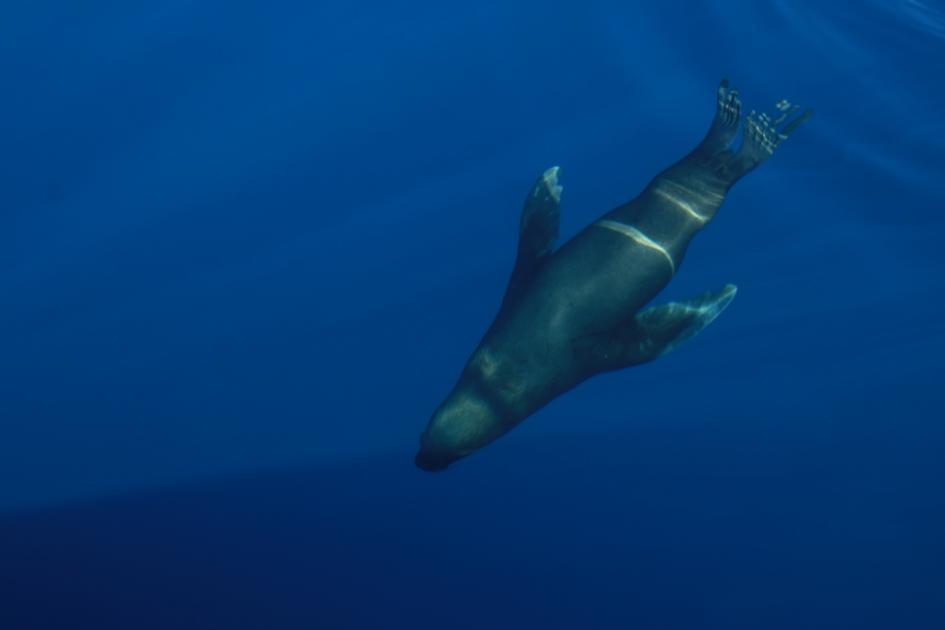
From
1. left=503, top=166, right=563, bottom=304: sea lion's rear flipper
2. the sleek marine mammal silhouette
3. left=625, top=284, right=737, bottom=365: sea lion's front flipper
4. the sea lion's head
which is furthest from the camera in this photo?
left=503, top=166, right=563, bottom=304: sea lion's rear flipper

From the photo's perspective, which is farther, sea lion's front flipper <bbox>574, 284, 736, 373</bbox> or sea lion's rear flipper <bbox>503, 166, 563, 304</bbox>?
sea lion's rear flipper <bbox>503, 166, 563, 304</bbox>

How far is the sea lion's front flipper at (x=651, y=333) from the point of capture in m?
5.55

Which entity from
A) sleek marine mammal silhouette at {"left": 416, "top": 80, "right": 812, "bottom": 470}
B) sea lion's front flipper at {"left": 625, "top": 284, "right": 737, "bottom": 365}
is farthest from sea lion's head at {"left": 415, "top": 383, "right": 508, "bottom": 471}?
sea lion's front flipper at {"left": 625, "top": 284, "right": 737, "bottom": 365}

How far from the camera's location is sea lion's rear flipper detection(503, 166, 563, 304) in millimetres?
5699

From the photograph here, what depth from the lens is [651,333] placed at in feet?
18.3

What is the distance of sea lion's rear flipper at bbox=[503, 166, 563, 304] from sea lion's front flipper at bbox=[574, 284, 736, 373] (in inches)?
26.5

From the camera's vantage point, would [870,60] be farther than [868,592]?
No

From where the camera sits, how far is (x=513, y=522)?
11758 millimetres

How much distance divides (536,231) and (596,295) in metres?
0.65

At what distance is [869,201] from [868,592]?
7.80 m

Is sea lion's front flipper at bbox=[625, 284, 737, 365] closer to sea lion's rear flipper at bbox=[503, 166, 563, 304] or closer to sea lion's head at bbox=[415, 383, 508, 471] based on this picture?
sea lion's rear flipper at bbox=[503, 166, 563, 304]

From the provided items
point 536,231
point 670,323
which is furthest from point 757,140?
point 536,231

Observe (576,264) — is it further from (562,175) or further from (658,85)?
(658,85)

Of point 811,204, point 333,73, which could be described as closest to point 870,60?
point 811,204
